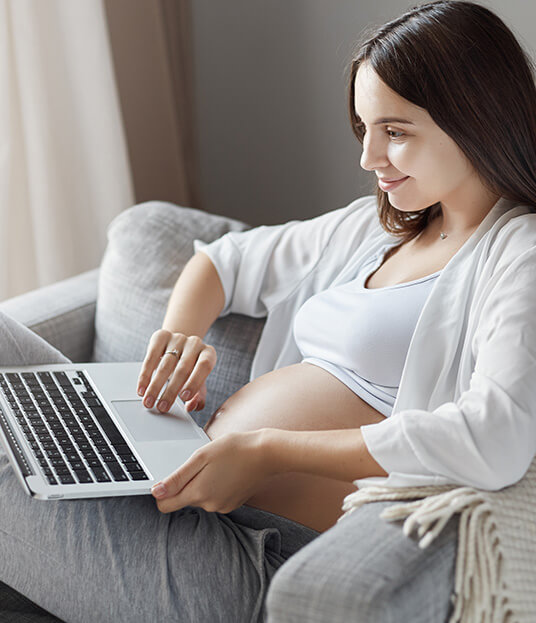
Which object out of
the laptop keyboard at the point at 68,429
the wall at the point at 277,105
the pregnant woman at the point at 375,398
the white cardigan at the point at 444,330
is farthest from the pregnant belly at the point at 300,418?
the wall at the point at 277,105

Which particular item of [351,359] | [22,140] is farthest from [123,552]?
[22,140]

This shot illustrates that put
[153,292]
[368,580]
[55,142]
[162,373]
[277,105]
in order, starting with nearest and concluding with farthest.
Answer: [368,580]
[162,373]
[153,292]
[55,142]
[277,105]

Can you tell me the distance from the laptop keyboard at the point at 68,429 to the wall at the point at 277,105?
1087mm

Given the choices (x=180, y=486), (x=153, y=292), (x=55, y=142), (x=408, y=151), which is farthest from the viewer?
(x=55, y=142)

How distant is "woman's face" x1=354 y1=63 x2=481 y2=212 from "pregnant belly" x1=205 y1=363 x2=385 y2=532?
0.31 metres

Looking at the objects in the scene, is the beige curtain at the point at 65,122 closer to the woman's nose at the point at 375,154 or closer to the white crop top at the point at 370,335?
the white crop top at the point at 370,335

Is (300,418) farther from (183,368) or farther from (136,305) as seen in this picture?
(136,305)

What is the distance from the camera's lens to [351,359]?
1.19 meters

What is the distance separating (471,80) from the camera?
1.03 m

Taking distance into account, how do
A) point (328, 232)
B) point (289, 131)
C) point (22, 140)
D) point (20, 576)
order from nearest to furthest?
point (20, 576), point (328, 232), point (22, 140), point (289, 131)

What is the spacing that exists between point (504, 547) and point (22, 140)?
1.63 m

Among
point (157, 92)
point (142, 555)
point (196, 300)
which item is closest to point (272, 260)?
point (196, 300)

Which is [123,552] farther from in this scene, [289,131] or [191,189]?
[191,189]

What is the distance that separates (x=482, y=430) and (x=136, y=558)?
0.48 meters
